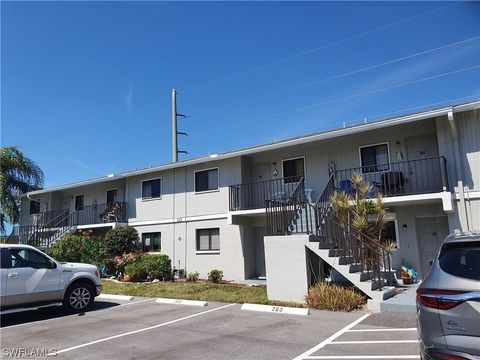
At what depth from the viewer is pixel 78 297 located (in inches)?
415

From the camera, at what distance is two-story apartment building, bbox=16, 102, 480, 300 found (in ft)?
41.1

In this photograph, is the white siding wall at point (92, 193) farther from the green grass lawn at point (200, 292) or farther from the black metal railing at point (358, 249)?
the black metal railing at point (358, 249)

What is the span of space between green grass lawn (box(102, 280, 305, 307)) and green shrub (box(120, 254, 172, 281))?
1634mm

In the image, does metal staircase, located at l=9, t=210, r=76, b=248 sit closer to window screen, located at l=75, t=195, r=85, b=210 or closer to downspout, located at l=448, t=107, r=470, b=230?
window screen, located at l=75, t=195, r=85, b=210

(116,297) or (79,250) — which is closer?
(116,297)

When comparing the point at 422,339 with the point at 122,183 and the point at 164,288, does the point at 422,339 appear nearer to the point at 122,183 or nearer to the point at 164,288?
the point at 164,288

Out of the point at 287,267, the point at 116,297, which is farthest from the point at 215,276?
the point at 287,267

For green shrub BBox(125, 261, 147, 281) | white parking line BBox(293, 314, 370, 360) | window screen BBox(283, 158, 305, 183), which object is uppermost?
window screen BBox(283, 158, 305, 183)

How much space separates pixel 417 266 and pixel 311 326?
705 cm

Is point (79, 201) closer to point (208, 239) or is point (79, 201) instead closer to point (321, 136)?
point (208, 239)

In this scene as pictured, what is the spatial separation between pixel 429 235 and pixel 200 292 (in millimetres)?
7908

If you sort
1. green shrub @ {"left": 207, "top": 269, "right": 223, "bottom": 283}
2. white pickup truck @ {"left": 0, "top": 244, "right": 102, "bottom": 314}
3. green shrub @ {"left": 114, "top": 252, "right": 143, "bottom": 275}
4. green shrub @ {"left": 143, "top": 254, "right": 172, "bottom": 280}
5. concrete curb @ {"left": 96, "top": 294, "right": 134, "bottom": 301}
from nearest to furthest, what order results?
white pickup truck @ {"left": 0, "top": 244, "right": 102, "bottom": 314}, concrete curb @ {"left": 96, "top": 294, "right": 134, "bottom": 301}, green shrub @ {"left": 207, "top": 269, "right": 223, "bottom": 283}, green shrub @ {"left": 143, "top": 254, "right": 172, "bottom": 280}, green shrub @ {"left": 114, "top": 252, "right": 143, "bottom": 275}

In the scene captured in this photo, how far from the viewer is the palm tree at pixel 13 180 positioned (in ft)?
94.7

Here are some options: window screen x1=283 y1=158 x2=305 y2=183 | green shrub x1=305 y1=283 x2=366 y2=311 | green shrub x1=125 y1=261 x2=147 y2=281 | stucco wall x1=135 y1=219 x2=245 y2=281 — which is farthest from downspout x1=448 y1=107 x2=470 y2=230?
green shrub x1=125 y1=261 x2=147 y2=281
